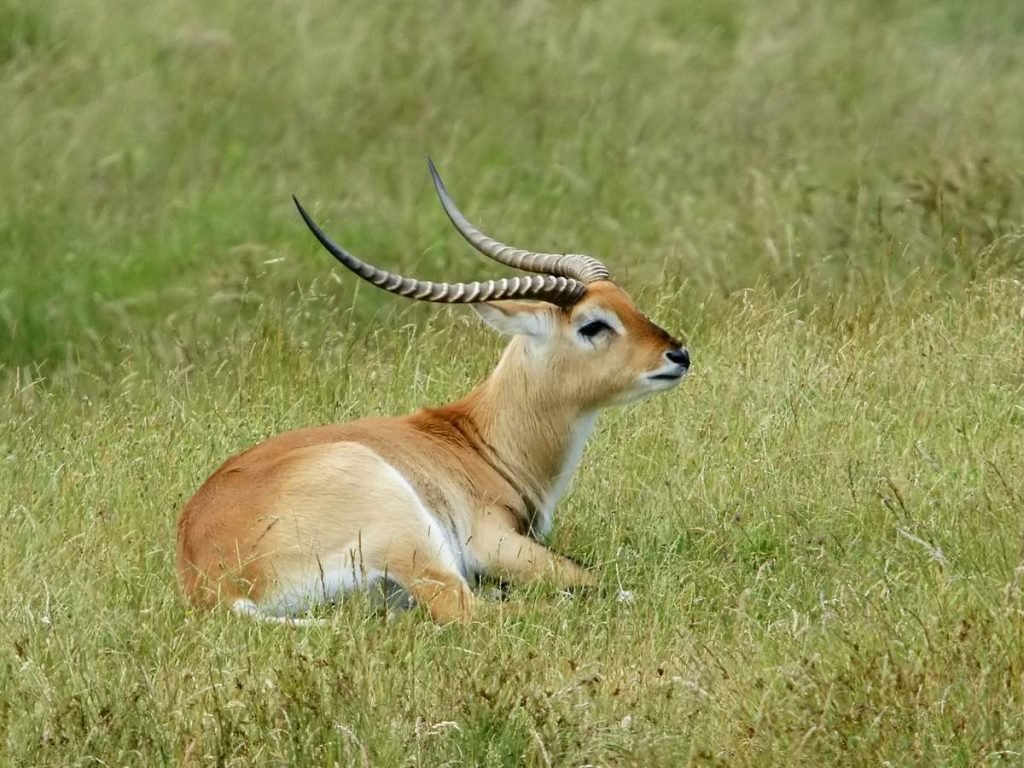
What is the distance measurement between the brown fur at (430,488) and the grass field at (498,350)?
17cm

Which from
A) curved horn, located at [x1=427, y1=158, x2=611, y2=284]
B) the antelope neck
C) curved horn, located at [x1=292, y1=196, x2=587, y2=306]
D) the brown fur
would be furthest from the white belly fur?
curved horn, located at [x1=427, y1=158, x2=611, y2=284]

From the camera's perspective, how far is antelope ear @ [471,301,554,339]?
6.43m

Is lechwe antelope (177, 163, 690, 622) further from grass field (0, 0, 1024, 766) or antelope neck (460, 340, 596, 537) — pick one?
grass field (0, 0, 1024, 766)

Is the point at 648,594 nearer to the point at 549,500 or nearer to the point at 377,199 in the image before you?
the point at 549,500

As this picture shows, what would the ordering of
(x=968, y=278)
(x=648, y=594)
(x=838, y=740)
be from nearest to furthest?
(x=838, y=740), (x=648, y=594), (x=968, y=278)

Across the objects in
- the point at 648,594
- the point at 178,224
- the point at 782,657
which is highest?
the point at 782,657

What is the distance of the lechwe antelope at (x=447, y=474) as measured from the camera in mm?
5387

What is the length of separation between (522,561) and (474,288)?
870mm

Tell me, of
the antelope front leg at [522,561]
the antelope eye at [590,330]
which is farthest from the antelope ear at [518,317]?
the antelope front leg at [522,561]

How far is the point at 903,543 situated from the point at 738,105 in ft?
18.6

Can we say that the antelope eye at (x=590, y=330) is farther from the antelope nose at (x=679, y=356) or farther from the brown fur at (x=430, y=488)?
the antelope nose at (x=679, y=356)

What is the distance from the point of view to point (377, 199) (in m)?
10.1

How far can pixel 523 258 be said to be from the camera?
6492 millimetres

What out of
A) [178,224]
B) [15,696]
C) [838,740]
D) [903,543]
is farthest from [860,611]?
[178,224]
